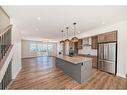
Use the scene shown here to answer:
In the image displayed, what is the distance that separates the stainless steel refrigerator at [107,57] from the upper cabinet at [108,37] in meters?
0.23

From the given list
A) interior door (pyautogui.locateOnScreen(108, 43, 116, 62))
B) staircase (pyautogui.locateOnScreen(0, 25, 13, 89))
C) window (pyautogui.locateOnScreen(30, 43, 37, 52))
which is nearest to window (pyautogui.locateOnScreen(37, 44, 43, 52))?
window (pyautogui.locateOnScreen(30, 43, 37, 52))

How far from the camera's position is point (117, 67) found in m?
4.56

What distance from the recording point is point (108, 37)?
5.11 meters

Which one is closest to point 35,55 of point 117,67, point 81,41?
point 81,41

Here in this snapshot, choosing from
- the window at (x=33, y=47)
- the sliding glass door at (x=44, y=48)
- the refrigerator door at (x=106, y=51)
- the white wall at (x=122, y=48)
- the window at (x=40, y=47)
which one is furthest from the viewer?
the window at (x=40, y=47)

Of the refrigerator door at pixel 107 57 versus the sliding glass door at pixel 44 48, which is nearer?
the refrigerator door at pixel 107 57

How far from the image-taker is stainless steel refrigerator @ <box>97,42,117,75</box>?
187 inches

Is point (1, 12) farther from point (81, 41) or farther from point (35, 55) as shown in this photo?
point (35, 55)

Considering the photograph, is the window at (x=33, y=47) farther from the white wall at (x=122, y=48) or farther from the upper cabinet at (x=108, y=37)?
the white wall at (x=122, y=48)

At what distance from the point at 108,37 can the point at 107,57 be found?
3.43 feet

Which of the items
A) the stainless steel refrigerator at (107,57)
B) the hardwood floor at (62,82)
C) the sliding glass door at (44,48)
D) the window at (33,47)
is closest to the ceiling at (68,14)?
the stainless steel refrigerator at (107,57)

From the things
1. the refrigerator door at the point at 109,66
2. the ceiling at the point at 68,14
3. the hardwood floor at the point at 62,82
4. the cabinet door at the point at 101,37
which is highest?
the ceiling at the point at 68,14

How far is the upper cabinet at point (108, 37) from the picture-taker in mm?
4805
